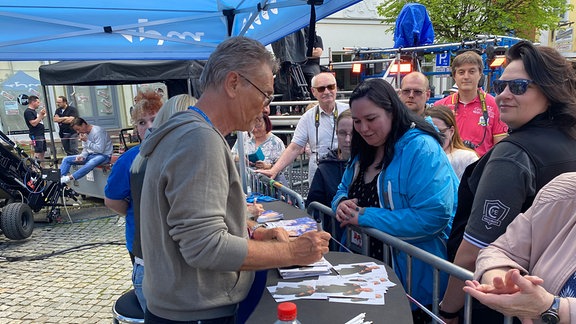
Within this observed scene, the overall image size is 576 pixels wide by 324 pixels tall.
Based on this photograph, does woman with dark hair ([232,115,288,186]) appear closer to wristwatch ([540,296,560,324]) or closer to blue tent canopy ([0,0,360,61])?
blue tent canopy ([0,0,360,61])

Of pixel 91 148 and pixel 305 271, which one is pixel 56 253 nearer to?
pixel 91 148

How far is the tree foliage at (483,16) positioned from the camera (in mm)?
14570

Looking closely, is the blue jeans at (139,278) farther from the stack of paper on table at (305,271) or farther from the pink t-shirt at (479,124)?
the pink t-shirt at (479,124)

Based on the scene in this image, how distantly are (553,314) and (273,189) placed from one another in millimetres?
2967

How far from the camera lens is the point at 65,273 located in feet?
15.6

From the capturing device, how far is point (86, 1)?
3520 mm

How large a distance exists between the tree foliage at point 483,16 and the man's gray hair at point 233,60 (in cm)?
1512

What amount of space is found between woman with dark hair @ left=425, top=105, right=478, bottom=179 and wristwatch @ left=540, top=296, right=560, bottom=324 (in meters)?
2.06

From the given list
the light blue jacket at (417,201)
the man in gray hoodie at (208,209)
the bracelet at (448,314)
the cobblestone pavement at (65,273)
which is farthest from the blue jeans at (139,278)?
the bracelet at (448,314)

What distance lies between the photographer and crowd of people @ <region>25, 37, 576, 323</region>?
128 cm

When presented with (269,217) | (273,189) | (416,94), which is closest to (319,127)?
(273,189)

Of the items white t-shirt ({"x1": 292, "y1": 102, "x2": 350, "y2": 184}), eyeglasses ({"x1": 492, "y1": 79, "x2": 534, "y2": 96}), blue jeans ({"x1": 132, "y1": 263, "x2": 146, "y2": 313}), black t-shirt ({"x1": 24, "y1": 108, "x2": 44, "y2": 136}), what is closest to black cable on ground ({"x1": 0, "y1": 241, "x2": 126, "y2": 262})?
white t-shirt ({"x1": 292, "y1": 102, "x2": 350, "y2": 184})

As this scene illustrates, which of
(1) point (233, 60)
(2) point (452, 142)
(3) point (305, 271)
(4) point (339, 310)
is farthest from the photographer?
(2) point (452, 142)

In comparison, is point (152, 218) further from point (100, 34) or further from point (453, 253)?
point (100, 34)
